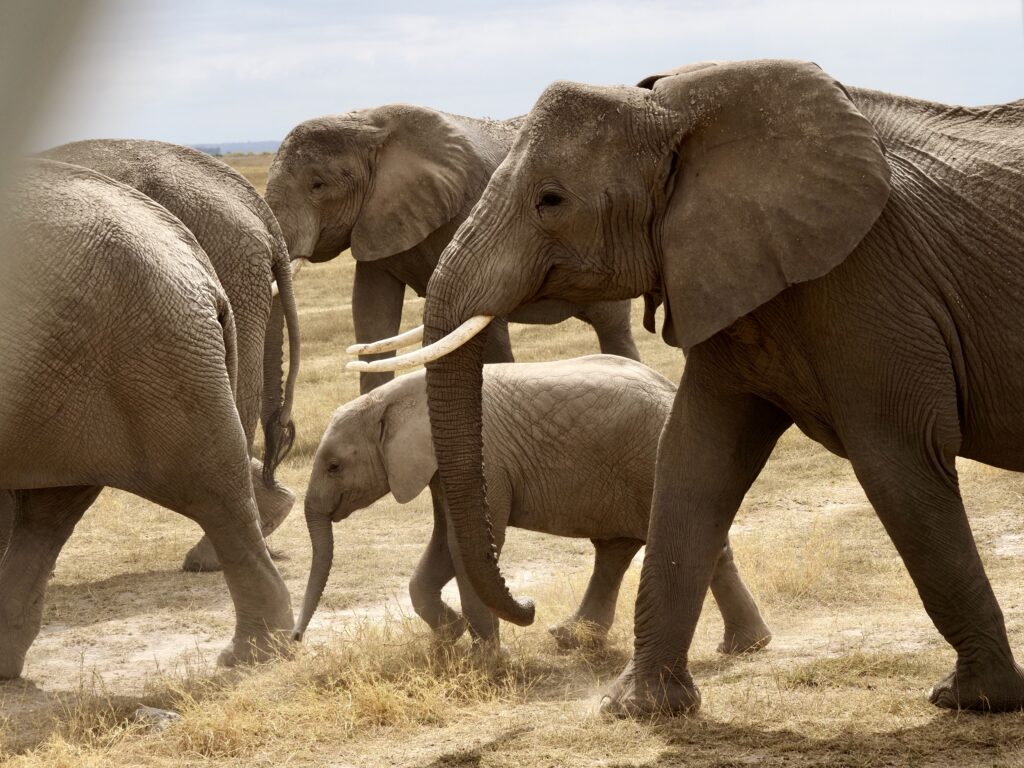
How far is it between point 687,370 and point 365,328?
6.67 meters

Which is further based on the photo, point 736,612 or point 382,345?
point 736,612

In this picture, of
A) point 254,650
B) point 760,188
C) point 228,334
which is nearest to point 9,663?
point 254,650

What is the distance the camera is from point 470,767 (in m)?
3.62

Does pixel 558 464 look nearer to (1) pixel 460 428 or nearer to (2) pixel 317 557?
(2) pixel 317 557

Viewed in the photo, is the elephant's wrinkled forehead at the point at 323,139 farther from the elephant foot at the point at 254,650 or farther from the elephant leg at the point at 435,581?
the elephant foot at the point at 254,650

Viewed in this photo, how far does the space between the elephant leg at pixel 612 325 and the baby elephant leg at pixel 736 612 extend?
5893 mm

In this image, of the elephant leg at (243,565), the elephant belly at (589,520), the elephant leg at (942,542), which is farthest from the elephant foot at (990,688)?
the elephant leg at (243,565)

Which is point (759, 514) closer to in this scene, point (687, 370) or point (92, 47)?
point (687, 370)

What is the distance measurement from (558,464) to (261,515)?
270 cm

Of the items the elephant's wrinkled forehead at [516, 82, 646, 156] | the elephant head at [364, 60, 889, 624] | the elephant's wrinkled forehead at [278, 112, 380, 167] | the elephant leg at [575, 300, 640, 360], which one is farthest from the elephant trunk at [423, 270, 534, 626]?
the elephant leg at [575, 300, 640, 360]

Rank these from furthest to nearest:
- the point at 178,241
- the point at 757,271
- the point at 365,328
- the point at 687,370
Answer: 1. the point at 365,328
2. the point at 178,241
3. the point at 687,370
4. the point at 757,271

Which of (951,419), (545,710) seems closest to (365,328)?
(545,710)

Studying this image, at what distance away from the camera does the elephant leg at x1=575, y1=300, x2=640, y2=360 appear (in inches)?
441

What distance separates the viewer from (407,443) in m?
5.66
